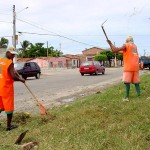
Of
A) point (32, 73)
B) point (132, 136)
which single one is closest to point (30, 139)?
point (132, 136)

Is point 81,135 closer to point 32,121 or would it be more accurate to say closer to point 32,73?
point 32,121

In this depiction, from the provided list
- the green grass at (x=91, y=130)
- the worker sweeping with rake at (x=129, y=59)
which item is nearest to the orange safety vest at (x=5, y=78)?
the green grass at (x=91, y=130)

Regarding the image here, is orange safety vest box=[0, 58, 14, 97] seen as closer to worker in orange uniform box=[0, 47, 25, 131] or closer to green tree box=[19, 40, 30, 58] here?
worker in orange uniform box=[0, 47, 25, 131]

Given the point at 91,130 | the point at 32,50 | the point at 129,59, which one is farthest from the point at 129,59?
the point at 32,50

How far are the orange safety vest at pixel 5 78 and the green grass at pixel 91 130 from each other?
0.76 metres

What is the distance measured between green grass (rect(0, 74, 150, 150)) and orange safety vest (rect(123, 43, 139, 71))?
6.16 ft

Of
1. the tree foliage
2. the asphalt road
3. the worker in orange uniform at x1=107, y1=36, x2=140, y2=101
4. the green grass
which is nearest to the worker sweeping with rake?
the worker in orange uniform at x1=107, y1=36, x2=140, y2=101

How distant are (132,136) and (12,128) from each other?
274cm

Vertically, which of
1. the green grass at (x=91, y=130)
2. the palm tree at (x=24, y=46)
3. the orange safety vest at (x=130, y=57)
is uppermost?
the palm tree at (x=24, y=46)

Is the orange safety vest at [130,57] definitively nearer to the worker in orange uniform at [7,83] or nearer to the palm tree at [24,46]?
the worker in orange uniform at [7,83]

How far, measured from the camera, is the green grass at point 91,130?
17.7ft

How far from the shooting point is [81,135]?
19.5 feet

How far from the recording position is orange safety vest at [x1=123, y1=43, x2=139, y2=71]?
9.97 metres

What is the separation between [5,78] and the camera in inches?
289
